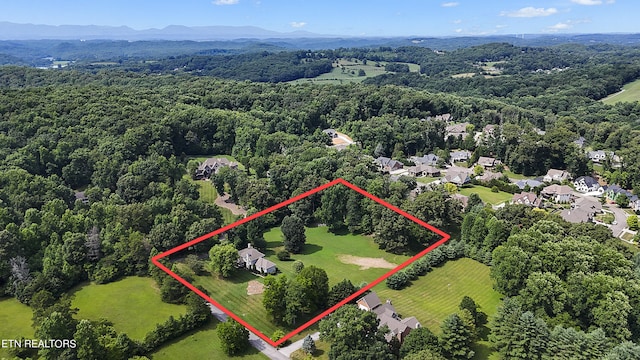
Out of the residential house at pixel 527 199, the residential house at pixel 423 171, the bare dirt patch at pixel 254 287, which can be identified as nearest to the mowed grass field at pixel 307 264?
the bare dirt patch at pixel 254 287

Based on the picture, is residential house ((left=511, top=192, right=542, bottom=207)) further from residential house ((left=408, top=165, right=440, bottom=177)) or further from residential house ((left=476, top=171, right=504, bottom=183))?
residential house ((left=408, top=165, right=440, bottom=177))

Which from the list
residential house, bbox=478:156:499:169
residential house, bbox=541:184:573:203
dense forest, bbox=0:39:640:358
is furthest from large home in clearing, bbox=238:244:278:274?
residential house, bbox=478:156:499:169

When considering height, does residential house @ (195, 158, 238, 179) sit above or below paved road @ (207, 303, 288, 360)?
above

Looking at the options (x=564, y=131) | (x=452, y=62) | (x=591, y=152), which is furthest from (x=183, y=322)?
(x=452, y=62)

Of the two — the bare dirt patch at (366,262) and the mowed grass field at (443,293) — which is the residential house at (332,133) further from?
the mowed grass field at (443,293)

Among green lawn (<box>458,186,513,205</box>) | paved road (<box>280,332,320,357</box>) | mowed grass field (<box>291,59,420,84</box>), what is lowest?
paved road (<box>280,332,320,357</box>)
